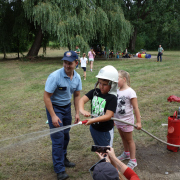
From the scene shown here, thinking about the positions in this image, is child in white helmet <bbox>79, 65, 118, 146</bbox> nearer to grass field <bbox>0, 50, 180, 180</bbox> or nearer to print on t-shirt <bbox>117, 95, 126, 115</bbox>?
print on t-shirt <bbox>117, 95, 126, 115</bbox>

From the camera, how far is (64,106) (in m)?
3.27

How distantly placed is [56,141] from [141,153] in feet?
6.10

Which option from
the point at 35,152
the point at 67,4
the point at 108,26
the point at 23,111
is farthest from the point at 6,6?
the point at 35,152

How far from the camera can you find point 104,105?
2.66 m

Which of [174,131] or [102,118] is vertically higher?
[102,118]

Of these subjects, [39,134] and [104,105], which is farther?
[39,134]

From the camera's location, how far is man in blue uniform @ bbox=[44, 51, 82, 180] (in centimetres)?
299

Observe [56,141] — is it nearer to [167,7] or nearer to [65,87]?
[65,87]

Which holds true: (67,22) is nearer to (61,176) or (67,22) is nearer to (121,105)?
(121,105)

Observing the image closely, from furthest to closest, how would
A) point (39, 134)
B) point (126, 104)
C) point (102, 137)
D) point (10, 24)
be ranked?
point (10, 24)
point (39, 134)
point (126, 104)
point (102, 137)

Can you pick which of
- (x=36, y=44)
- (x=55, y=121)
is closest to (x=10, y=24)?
(x=36, y=44)

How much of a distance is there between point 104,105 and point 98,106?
3.7 inches

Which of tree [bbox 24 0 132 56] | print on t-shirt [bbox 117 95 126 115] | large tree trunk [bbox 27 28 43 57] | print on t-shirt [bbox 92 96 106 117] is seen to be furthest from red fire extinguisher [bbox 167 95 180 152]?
large tree trunk [bbox 27 28 43 57]

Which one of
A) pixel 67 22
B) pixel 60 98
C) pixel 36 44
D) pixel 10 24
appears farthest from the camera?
pixel 36 44
